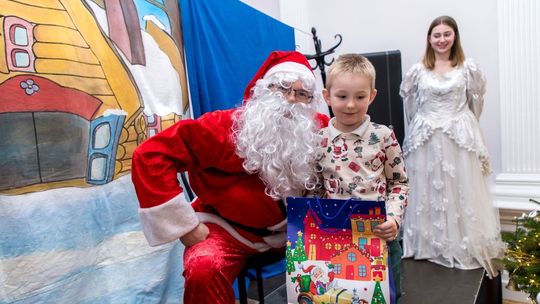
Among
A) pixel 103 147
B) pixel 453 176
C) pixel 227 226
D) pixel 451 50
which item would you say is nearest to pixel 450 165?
pixel 453 176

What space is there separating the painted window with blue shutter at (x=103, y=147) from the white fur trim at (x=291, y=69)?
773mm

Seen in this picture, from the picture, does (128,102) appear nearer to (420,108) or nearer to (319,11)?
(420,108)

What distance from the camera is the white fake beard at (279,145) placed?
57.9 inches

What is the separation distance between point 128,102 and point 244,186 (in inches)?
32.3

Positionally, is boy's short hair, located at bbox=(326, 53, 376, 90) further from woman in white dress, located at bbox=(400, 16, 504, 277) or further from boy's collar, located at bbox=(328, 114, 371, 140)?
woman in white dress, located at bbox=(400, 16, 504, 277)

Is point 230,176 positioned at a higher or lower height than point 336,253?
higher

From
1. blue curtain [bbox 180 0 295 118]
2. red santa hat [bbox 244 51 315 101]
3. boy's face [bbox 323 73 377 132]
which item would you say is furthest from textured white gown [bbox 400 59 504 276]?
boy's face [bbox 323 73 377 132]

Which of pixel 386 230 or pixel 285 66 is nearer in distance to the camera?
pixel 386 230

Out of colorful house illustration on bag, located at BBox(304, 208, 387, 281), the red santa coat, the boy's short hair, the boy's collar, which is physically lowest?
colorful house illustration on bag, located at BBox(304, 208, 387, 281)

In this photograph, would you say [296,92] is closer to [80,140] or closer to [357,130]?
[357,130]

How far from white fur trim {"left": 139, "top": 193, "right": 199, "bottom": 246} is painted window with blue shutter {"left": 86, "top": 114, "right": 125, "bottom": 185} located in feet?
1.67

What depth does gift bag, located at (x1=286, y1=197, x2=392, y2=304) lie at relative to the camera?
46.4 inches

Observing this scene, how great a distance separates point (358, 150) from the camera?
1.37 meters

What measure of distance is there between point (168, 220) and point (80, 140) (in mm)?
613
